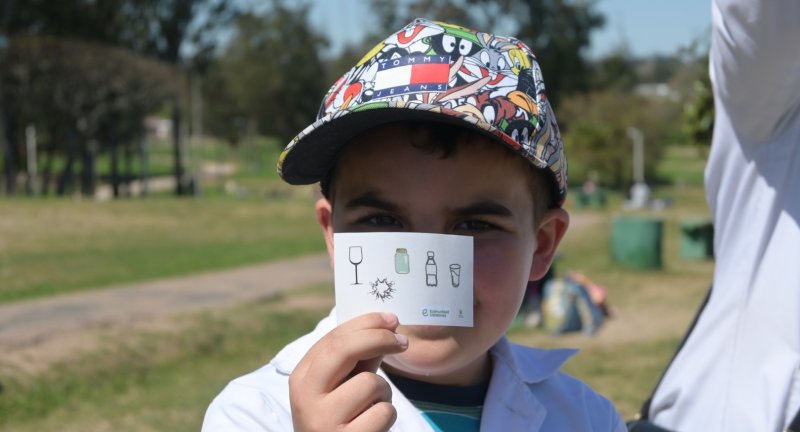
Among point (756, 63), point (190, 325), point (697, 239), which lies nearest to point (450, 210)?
point (756, 63)

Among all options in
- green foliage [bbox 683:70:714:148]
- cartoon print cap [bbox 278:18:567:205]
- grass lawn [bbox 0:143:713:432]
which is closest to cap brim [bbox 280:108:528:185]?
cartoon print cap [bbox 278:18:567:205]

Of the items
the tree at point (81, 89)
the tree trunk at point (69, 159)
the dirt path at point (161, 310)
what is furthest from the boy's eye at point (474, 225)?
the tree trunk at point (69, 159)

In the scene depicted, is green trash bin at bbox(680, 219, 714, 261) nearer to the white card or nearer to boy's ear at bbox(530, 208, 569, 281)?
boy's ear at bbox(530, 208, 569, 281)

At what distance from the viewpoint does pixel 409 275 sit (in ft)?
4.63

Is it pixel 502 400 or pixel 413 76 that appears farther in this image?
pixel 502 400

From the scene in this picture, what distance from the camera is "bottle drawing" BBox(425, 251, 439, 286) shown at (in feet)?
4.62

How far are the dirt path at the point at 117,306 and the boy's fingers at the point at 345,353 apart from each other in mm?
5500

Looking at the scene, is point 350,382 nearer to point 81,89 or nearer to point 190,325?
point 190,325

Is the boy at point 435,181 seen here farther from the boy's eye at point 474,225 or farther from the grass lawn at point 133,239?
the grass lawn at point 133,239

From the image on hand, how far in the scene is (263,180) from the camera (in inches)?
1997

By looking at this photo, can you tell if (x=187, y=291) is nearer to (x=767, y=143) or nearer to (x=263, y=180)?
(x=767, y=143)

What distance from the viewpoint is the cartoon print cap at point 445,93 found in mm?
1562

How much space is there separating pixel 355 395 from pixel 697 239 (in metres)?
15.1

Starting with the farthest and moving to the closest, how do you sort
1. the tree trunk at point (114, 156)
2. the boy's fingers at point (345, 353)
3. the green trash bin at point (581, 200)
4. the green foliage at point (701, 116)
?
the tree trunk at point (114, 156), the green trash bin at point (581, 200), the green foliage at point (701, 116), the boy's fingers at point (345, 353)
